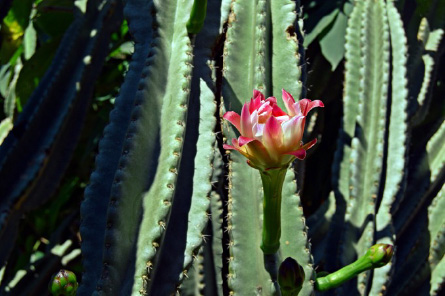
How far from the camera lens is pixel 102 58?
196cm

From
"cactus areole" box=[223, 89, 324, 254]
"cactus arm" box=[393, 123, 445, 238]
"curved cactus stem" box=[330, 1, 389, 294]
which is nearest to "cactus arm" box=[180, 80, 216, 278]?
"cactus areole" box=[223, 89, 324, 254]

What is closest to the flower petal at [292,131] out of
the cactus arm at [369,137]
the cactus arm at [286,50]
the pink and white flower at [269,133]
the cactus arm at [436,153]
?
the pink and white flower at [269,133]

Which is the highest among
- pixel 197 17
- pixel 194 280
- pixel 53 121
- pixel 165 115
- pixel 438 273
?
pixel 197 17

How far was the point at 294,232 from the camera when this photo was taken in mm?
1355

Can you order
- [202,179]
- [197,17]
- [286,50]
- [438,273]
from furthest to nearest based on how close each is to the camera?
1. [438,273]
2. [286,50]
3. [197,17]
4. [202,179]

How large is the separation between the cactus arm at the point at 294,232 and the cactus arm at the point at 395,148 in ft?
1.00

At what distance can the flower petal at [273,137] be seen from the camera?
103 centimetres

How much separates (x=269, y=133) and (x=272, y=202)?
0.17 m

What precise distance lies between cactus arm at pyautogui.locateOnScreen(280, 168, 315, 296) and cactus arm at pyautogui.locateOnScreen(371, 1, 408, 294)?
1.00 feet

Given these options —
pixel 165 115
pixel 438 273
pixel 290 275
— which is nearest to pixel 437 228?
pixel 438 273

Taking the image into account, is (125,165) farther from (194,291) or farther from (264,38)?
(264,38)

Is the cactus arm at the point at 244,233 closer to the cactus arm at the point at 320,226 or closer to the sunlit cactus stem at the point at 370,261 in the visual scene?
the sunlit cactus stem at the point at 370,261

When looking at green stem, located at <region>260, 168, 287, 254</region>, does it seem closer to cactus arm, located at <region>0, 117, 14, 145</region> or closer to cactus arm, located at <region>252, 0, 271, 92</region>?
cactus arm, located at <region>252, 0, 271, 92</region>

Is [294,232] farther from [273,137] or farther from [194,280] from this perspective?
[273,137]
